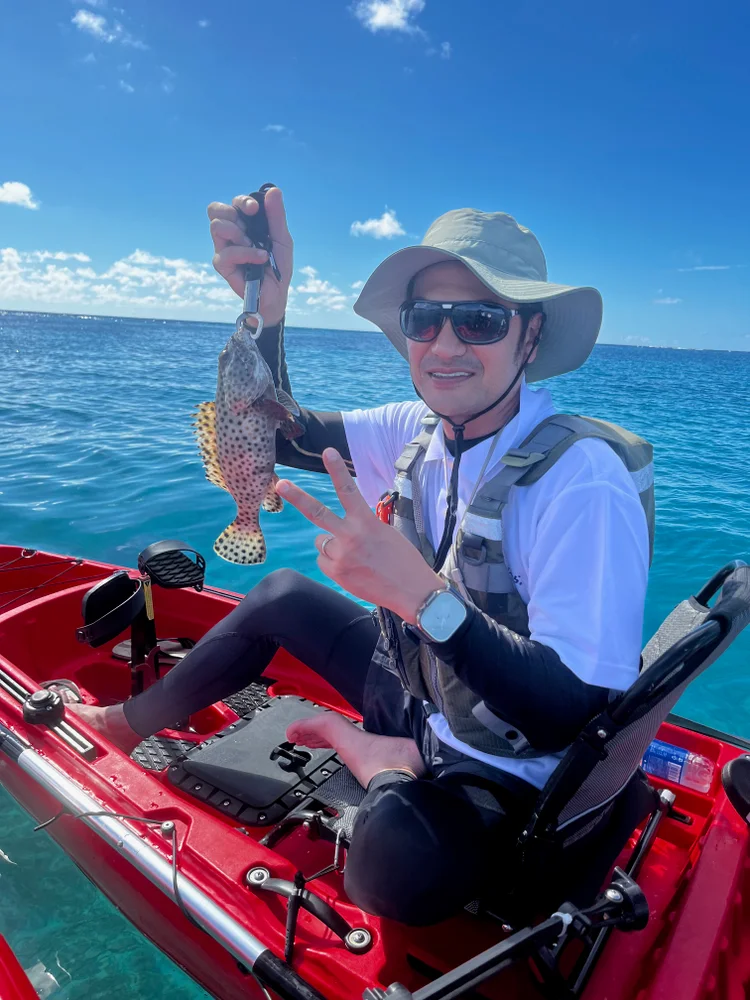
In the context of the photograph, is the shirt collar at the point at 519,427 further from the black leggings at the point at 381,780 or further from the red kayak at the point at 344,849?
the black leggings at the point at 381,780

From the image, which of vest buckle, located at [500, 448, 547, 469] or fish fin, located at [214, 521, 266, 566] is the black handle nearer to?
fish fin, located at [214, 521, 266, 566]

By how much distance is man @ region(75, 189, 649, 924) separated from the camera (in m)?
1.67

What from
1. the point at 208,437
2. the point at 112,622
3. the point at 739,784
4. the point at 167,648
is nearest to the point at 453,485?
the point at 208,437

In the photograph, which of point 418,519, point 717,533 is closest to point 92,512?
point 418,519

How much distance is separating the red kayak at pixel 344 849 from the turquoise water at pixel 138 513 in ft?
1.97

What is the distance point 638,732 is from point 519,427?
1041mm

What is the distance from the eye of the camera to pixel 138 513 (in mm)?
9375

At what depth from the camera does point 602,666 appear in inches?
Answer: 66.9

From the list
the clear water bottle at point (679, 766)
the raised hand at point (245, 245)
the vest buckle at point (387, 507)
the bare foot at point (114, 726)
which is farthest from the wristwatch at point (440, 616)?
the bare foot at point (114, 726)

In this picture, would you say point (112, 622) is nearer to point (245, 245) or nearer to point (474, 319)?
point (245, 245)

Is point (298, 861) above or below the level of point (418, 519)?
below

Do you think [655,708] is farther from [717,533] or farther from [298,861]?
[717,533]

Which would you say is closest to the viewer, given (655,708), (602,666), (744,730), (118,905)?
(602,666)

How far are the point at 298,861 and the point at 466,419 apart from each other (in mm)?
2048
